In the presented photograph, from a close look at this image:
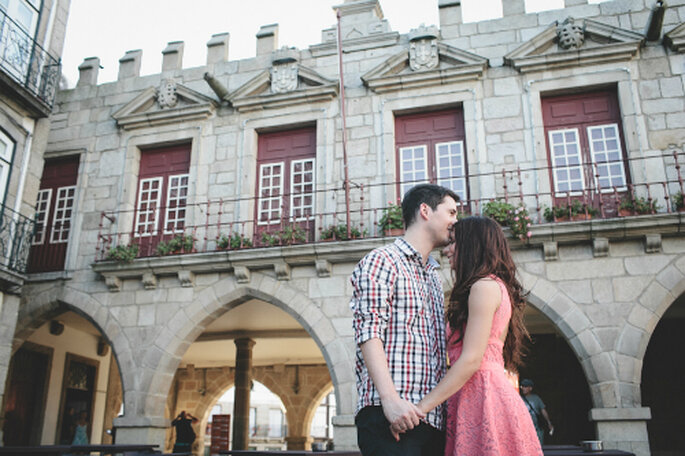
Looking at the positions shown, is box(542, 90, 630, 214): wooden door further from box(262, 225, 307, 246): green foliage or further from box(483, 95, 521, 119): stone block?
box(262, 225, 307, 246): green foliage

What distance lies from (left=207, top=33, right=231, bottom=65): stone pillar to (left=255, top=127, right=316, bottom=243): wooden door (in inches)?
73.1

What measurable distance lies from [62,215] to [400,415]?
1090 centimetres

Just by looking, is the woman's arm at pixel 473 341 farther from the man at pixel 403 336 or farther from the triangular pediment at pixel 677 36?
the triangular pediment at pixel 677 36

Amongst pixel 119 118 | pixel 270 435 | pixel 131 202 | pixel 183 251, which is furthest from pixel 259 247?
pixel 270 435

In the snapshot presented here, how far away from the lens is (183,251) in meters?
9.95

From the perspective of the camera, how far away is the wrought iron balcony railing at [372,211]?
862cm

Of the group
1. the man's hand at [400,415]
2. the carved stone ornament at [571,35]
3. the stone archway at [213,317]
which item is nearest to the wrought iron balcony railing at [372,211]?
the stone archway at [213,317]

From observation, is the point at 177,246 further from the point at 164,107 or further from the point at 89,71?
the point at 89,71

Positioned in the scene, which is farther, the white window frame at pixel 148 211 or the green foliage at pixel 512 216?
the white window frame at pixel 148 211

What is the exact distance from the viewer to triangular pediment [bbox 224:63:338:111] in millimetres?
10516

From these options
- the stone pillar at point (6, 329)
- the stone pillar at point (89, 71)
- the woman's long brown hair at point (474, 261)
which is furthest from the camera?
the stone pillar at point (89, 71)

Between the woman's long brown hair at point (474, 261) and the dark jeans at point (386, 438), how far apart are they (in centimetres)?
41

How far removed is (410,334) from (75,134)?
11.1 m

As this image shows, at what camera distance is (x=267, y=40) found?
11406 mm
